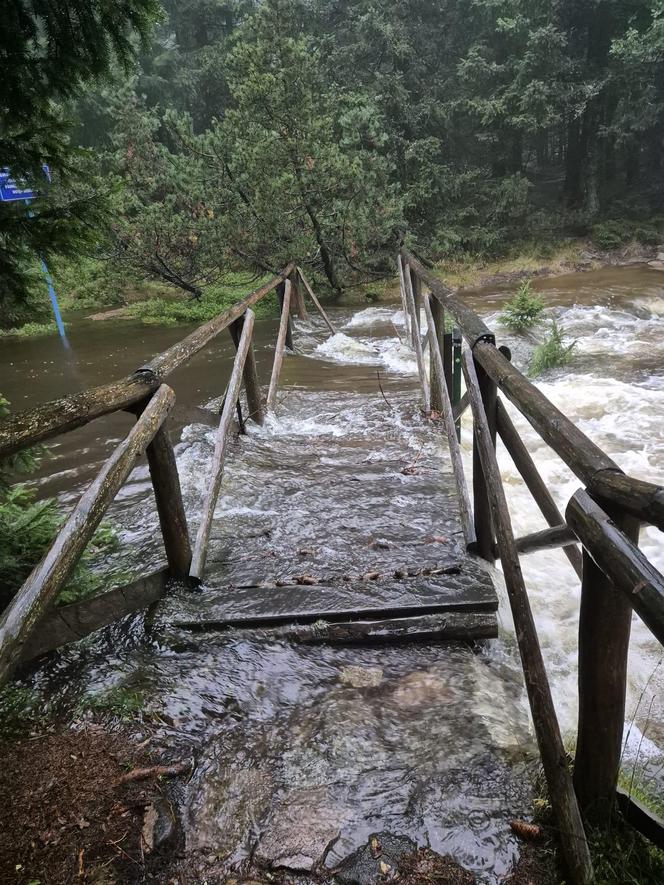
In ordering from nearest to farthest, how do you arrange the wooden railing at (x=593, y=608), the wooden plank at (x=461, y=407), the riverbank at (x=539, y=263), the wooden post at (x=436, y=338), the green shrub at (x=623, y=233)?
the wooden railing at (x=593, y=608) < the wooden plank at (x=461, y=407) < the wooden post at (x=436, y=338) < the riverbank at (x=539, y=263) < the green shrub at (x=623, y=233)

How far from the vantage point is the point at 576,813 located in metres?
1.54

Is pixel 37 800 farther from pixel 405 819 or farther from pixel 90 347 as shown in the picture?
pixel 90 347

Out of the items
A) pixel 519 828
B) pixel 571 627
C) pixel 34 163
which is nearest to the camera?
pixel 519 828

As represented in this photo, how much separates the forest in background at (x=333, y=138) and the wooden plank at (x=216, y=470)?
1332 millimetres

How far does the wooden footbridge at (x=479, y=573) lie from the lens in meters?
Result: 1.46

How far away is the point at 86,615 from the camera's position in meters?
2.45

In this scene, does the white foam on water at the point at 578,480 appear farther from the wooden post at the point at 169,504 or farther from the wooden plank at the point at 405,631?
the wooden post at the point at 169,504

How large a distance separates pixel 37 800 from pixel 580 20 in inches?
993

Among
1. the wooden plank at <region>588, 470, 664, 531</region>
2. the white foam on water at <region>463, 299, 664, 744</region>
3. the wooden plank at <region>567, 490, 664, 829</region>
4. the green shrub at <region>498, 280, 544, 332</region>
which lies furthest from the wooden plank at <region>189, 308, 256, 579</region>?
the green shrub at <region>498, 280, 544, 332</region>

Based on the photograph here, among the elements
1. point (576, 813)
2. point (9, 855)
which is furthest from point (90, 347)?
point (576, 813)

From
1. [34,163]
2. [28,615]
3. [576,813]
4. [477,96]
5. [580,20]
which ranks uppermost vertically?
[580,20]

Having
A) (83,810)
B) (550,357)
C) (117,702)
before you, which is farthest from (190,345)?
(550,357)

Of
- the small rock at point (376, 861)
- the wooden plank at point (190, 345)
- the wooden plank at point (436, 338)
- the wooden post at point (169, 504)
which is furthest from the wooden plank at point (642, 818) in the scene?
the wooden plank at point (436, 338)

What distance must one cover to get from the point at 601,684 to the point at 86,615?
6.68 ft
